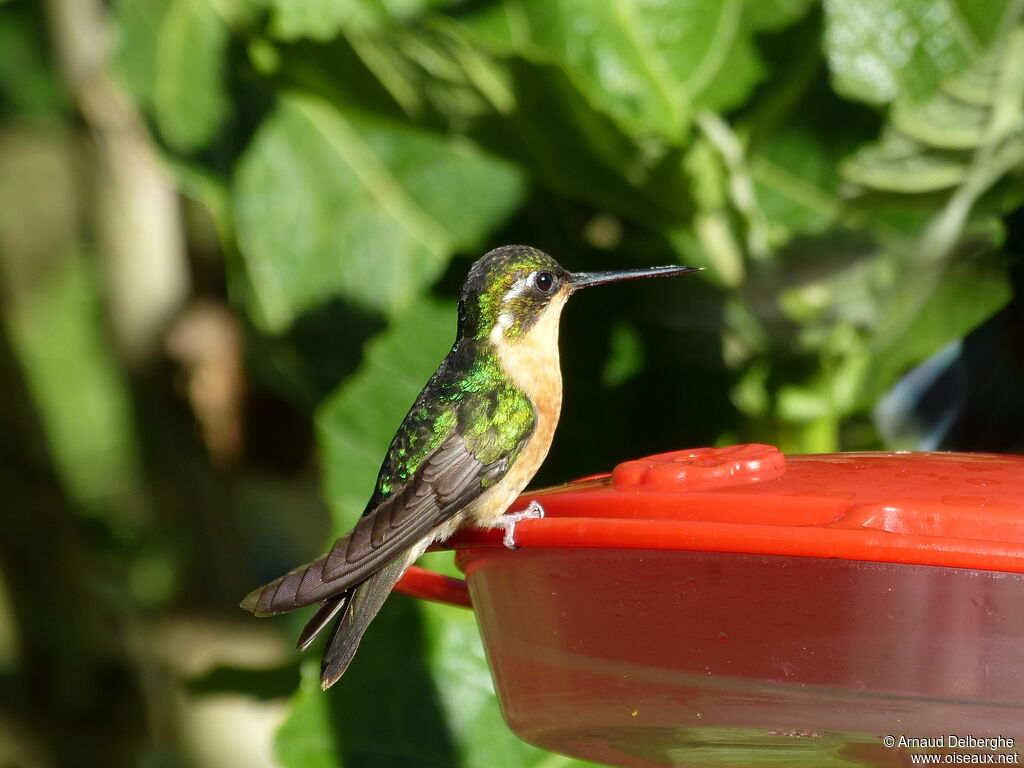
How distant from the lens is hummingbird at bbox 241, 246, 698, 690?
159 cm

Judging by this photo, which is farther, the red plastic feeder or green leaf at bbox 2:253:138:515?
green leaf at bbox 2:253:138:515

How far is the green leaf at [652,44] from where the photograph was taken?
9.75 feet

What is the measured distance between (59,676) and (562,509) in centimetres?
246

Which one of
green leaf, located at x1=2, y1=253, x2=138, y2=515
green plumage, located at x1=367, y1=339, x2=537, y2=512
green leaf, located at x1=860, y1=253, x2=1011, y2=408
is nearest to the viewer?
green plumage, located at x1=367, y1=339, x2=537, y2=512

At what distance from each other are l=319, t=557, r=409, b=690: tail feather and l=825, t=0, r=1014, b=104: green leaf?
1596mm

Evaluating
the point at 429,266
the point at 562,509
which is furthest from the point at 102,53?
the point at 562,509

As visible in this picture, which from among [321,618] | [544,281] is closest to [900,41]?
[544,281]

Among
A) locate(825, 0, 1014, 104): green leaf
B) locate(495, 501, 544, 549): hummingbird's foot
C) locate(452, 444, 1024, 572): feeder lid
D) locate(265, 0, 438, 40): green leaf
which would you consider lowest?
locate(495, 501, 544, 549): hummingbird's foot

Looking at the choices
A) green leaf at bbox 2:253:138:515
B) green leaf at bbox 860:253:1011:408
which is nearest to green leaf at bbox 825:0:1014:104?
green leaf at bbox 860:253:1011:408

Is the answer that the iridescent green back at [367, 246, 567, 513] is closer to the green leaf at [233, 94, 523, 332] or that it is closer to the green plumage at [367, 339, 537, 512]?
the green plumage at [367, 339, 537, 512]

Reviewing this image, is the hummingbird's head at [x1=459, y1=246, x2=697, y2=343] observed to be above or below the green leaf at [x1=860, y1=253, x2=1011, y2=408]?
above

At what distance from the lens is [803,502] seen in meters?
1.24

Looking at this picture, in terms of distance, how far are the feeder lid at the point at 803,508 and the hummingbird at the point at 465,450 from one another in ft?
0.37

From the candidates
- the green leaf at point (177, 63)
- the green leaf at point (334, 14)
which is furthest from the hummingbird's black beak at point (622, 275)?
the green leaf at point (177, 63)
